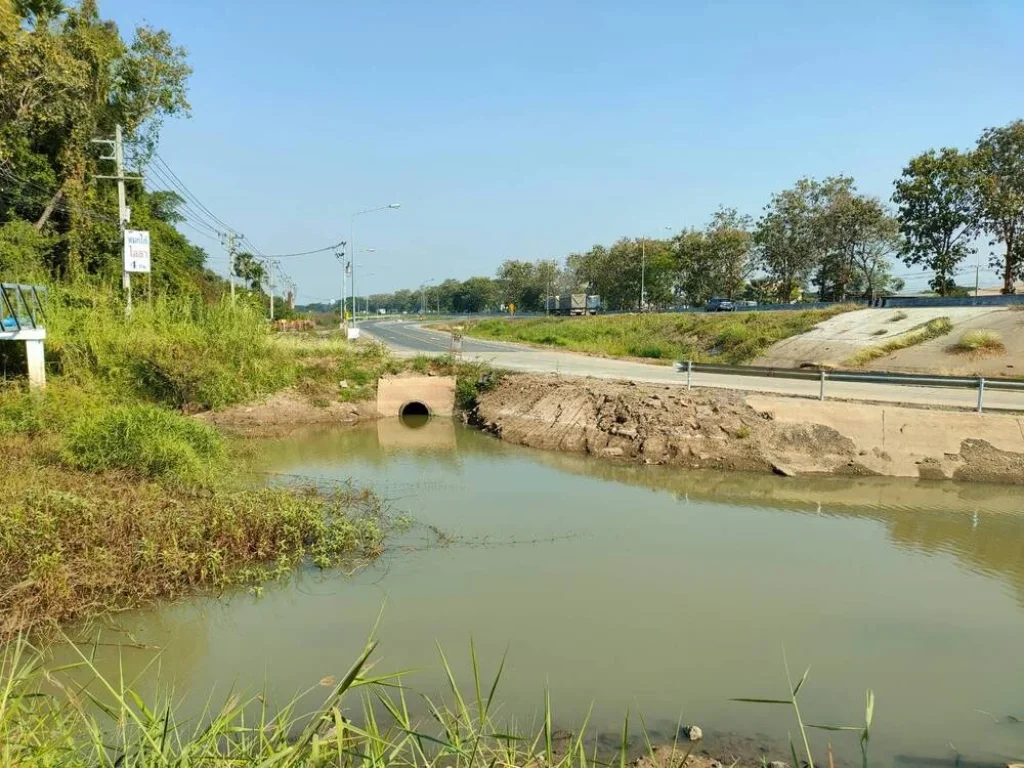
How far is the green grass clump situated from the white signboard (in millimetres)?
27908

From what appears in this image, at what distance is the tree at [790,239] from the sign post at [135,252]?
132ft

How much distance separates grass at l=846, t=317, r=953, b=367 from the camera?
26.6 m

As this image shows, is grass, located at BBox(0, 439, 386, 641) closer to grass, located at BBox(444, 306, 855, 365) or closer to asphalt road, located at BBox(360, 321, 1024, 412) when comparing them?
asphalt road, located at BBox(360, 321, 1024, 412)

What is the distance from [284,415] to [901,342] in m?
23.5

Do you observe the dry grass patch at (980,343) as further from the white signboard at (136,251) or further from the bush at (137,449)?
the white signboard at (136,251)

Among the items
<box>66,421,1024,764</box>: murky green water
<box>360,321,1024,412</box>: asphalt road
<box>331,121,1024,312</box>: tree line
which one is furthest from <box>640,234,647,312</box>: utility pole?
<box>66,421,1024,764</box>: murky green water

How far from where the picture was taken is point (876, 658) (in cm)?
636

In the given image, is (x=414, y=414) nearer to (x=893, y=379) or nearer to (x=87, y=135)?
(x=893, y=379)

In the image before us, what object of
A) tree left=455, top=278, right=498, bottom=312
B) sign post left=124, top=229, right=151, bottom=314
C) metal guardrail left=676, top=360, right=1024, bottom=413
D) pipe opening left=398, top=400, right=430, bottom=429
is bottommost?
pipe opening left=398, top=400, right=430, bottom=429

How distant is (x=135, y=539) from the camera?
7.29m

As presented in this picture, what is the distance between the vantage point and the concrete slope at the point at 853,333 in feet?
90.0

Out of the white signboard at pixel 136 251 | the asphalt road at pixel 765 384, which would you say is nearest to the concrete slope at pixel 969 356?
the asphalt road at pixel 765 384

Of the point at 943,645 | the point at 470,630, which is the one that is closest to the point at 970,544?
the point at 943,645

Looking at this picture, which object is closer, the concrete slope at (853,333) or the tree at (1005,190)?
the concrete slope at (853,333)
